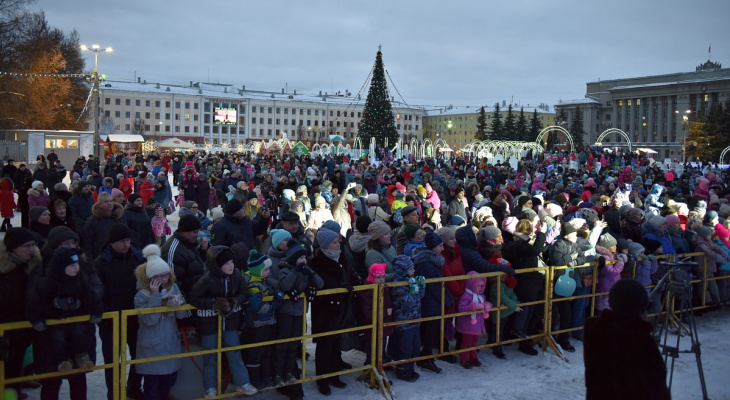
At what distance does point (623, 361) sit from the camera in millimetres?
3311

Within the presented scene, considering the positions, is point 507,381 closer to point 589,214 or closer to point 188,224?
point 589,214

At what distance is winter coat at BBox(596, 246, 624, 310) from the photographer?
714 centimetres

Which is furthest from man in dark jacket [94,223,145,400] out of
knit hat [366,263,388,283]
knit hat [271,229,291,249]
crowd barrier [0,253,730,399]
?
knit hat [366,263,388,283]

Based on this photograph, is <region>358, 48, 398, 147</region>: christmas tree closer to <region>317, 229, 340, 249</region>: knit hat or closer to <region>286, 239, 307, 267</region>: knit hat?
<region>317, 229, 340, 249</region>: knit hat

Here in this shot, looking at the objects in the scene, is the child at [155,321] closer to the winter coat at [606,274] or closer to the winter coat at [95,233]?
the winter coat at [95,233]

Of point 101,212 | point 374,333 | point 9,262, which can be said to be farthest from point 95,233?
point 374,333

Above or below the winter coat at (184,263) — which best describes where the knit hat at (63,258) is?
above

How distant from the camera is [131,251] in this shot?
4.95 metres

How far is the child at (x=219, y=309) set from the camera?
4.59m

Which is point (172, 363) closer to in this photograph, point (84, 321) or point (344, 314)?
point (84, 321)

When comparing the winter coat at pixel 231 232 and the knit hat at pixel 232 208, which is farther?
the knit hat at pixel 232 208

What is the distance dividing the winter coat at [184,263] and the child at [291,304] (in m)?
0.69

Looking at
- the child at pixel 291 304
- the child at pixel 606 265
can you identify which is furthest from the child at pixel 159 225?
the child at pixel 606 265

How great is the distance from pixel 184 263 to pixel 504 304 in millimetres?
3505
